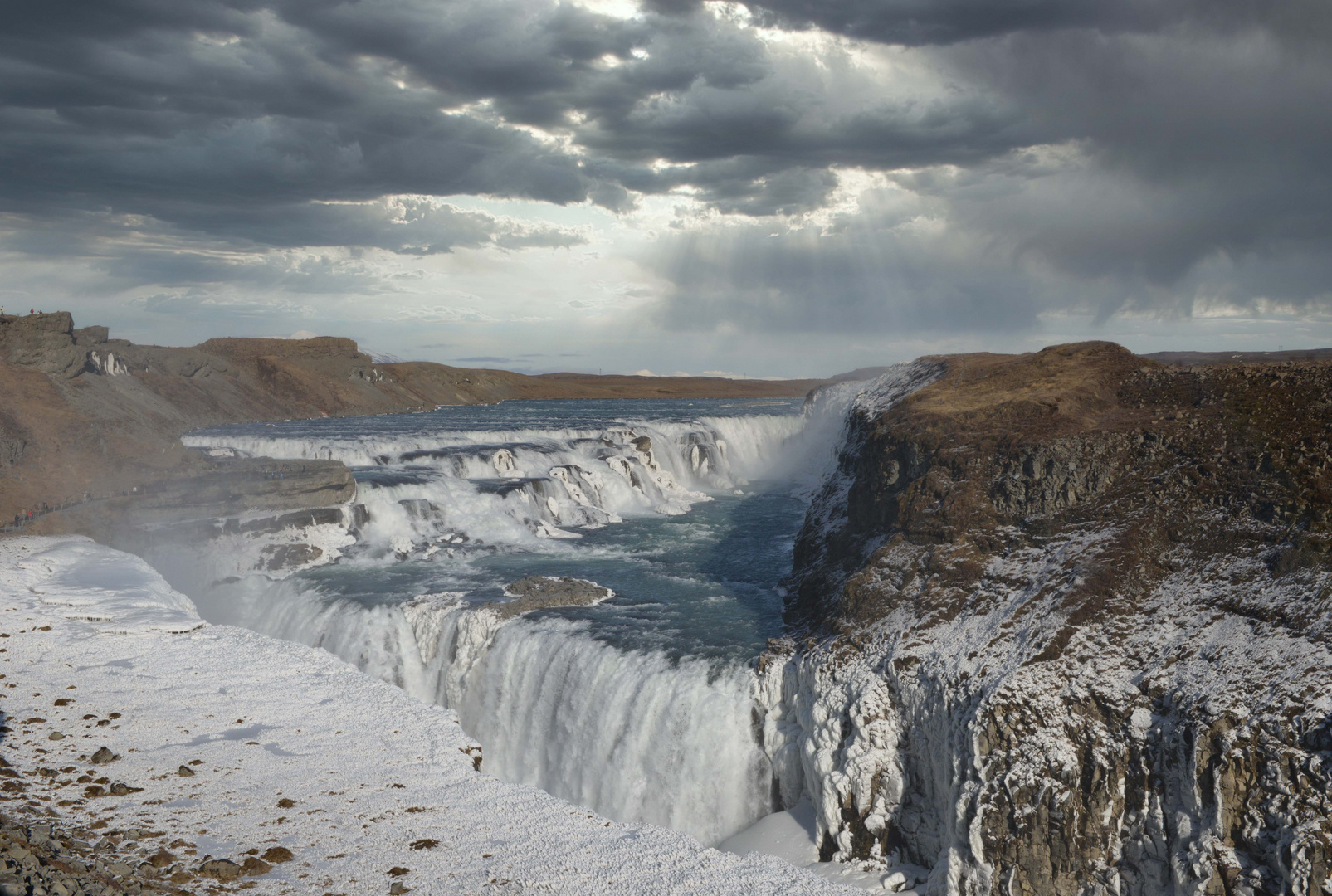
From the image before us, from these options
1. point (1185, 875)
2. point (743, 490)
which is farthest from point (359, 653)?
point (743, 490)

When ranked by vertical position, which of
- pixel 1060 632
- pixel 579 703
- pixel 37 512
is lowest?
pixel 579 703

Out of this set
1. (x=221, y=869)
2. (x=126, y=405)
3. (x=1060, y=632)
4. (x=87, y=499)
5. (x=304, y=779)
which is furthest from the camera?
(x=126, y=405)

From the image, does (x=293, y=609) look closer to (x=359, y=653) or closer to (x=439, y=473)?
(x=359, y=653)

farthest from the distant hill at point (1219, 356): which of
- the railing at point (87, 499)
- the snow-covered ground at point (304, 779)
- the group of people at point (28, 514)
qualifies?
the group of people at point (28, 514)

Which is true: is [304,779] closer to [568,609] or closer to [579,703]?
[579,703]

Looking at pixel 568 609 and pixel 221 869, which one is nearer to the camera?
pixel 221 869

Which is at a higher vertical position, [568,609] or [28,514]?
[28,514]

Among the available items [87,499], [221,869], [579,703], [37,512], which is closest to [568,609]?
[579,703]
